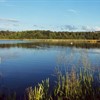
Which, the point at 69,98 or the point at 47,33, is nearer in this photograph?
the point at 69,98

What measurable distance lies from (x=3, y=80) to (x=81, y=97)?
280 inches

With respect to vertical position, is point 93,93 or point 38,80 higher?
point 93,93

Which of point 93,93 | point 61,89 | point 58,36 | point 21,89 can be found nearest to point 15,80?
point 21,89

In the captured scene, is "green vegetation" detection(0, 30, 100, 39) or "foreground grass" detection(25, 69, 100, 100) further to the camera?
"green vegetation" detection(0, 30, 100, 39)

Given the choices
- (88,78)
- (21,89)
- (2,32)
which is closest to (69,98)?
(88,78)

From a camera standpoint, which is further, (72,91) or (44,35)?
(44,35)

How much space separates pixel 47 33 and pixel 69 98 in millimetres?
108401

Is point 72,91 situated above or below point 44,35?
above

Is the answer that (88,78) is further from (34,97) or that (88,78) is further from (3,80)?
(3,80)

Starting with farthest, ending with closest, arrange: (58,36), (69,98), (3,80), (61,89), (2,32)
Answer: (2,32) < (58,36) < (3,80) < (61,89) < (69,98)

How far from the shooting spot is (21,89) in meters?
12.2

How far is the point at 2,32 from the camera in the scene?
12019cm

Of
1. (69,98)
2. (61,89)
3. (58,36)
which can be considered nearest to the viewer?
(69,98)

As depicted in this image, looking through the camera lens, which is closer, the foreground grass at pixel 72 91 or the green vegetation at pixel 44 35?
the foreground grass at pixel 72 91
